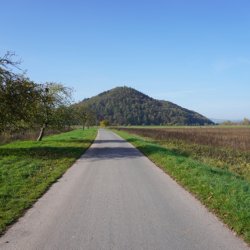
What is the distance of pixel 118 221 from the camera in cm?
745

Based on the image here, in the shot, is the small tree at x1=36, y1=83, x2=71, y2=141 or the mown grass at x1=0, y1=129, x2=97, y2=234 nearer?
the mown grass at x1=0, y1=129, x2=97, y2=234

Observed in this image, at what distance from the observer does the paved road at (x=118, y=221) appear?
6129 mm

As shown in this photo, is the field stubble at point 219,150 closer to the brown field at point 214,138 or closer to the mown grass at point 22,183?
the brown field at point 214,138

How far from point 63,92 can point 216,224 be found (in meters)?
36.1

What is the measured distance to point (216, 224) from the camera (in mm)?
7289

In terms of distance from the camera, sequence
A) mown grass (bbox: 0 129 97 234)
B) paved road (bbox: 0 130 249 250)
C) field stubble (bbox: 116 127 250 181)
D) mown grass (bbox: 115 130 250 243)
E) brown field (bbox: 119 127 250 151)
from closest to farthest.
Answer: paved road (bbox: 0 130 249 250) → mown grass (bbox: 115 130 250 243) → mown grass (bbox: 0 129 97 234) → field stubble (bbox: 116 127 250 181) → brown field (bbox: 119 127 250 151)

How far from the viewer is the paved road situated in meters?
6.13

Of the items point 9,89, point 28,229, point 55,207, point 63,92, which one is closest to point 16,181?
point 55,207

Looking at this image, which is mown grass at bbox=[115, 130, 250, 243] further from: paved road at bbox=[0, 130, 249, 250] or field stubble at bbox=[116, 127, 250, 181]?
field stubble at bbox=[116, 127, 250, 181]

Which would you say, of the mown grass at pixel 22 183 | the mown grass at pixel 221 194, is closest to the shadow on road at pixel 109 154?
the mown grass at pixel 22 183

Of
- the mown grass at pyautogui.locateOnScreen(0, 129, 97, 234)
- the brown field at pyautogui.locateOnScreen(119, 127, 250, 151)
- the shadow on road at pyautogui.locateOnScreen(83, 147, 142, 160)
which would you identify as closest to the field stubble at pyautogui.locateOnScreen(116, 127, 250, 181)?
the brown field at pyautogui.locateOnScreen(119, 127, 250, 151)

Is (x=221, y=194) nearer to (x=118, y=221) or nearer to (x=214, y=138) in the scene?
(x=118, y=221)

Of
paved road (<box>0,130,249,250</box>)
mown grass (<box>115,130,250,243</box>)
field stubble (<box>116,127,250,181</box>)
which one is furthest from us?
field stubble (<box>116,127,250,181</box>)

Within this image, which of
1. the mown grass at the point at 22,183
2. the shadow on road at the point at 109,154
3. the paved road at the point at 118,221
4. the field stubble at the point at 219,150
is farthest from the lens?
the shadow on road at the point at 109,154
